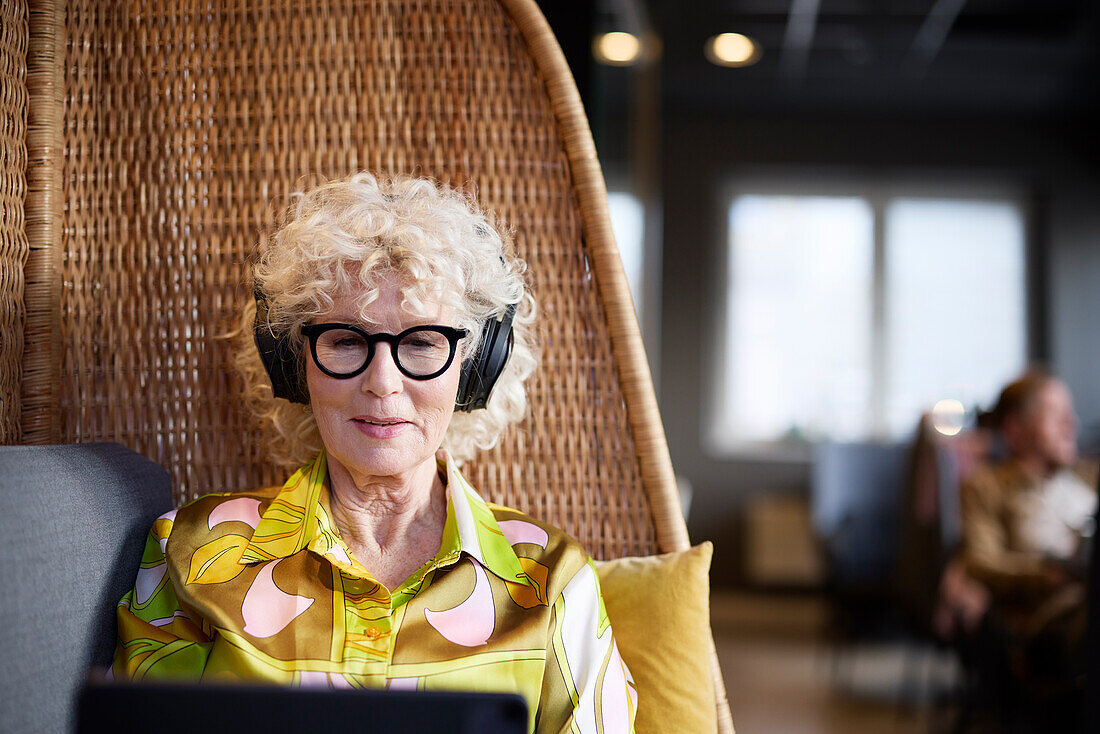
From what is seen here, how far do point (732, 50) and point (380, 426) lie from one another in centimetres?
393

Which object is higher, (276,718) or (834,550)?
Answer: (276,718)

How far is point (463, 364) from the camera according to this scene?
1104 mm

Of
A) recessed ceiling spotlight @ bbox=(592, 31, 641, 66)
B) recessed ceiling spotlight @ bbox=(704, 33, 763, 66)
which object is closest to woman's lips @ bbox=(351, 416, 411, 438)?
recessed ceiling spotlight @ bbox=(592, 31, 641, 66)

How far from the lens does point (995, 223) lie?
5.02 metres

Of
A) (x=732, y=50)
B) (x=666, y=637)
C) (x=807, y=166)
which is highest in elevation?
(x=732, y=50)

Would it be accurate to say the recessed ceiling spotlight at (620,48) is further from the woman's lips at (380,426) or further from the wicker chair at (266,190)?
the woman's lips at (380,426)

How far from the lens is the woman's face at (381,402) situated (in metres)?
1.00

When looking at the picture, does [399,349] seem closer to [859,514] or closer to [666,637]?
[666,637]

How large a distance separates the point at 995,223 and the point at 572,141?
4.41 metres

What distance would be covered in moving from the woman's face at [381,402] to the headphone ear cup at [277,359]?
0.08 meters

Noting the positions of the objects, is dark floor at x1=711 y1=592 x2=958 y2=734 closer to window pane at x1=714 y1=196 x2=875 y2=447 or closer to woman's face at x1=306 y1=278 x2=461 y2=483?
window pane at x1=714 y1=196 x2=875 y2=447

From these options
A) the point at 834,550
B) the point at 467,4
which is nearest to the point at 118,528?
the point at 467,4

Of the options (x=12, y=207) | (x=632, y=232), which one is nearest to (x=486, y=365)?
(x=12, y=207)

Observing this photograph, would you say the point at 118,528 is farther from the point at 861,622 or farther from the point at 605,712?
the point at 861,622
